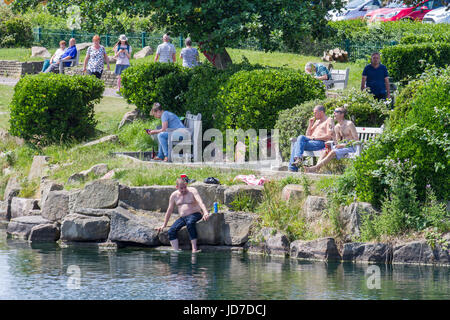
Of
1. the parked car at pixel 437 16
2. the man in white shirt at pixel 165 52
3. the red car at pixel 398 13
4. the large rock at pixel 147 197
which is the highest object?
the red car at pixel 398 13

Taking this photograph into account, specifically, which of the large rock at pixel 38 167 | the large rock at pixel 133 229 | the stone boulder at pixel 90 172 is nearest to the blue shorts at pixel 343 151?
the large rock at pixel 133 229

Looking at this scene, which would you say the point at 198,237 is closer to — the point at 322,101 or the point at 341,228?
the point at 341,228

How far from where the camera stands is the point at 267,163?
1781cm

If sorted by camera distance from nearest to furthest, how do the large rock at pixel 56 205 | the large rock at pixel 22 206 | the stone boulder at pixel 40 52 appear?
the large rock at pixel 56 205
the large rock at pixel 22 206
the stone boulder at pixel 40 52

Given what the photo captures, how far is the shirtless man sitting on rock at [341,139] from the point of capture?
16.4m

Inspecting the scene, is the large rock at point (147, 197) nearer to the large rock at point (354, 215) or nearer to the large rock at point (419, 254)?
the large rock at point (354, 215)

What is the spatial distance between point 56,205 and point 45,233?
734 mm

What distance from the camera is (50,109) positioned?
2103 cm

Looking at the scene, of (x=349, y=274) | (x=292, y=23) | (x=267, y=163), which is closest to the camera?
(x=349, y=274)

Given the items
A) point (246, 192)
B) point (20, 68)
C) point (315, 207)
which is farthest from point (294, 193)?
point (20, 68)

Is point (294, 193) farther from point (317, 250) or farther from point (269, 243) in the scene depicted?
point (317, 250)

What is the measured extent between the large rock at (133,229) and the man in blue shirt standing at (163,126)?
2.26m

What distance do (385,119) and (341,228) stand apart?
3627 mm
